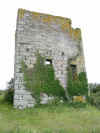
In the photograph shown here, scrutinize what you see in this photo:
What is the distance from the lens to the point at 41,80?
306 inches

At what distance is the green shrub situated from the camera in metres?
8.30

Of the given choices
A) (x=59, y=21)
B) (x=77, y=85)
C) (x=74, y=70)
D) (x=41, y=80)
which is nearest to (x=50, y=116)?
(x=41, y=80)

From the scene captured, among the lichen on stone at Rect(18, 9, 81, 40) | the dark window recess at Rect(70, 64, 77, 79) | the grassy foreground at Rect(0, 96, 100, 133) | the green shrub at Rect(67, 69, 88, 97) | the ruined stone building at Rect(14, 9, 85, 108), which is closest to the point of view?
the grassy foreground at Rect(0, 96, 100, 133)

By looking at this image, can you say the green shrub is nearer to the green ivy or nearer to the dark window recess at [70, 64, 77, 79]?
the dark window recess at [70, 64, 77, 79]

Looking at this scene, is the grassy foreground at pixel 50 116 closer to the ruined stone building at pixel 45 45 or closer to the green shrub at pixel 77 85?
the ruined stone building at pixel 45 45

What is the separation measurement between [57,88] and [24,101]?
2.19 meters

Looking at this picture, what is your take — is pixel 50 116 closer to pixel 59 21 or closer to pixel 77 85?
pixel 77 85

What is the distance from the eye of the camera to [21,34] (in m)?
8.15

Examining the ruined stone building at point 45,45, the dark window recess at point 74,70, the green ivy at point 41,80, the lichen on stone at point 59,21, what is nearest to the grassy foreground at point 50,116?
the ruined stone building at point 45,45

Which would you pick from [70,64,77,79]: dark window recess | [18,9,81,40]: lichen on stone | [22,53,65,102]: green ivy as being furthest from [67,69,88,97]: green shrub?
[18,9,81,40]: lichen on stone

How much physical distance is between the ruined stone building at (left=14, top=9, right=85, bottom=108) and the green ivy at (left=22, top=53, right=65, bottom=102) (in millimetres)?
263

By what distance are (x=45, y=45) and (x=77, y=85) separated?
3.50m

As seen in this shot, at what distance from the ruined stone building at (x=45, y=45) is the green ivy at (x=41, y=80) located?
263 mm

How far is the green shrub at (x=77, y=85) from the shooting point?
27.2 ft
